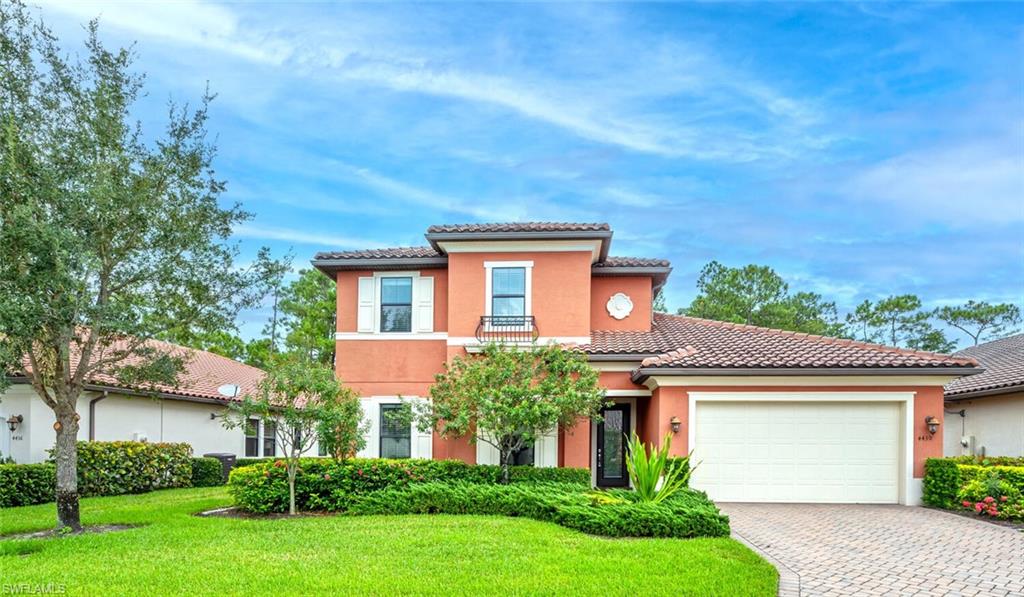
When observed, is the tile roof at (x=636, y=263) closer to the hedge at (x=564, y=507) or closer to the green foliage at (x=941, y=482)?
the hedge at (x=564, y=507)

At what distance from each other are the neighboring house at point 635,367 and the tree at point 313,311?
18.0 m

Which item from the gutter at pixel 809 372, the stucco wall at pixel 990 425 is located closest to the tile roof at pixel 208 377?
the gutter at pixel 809 372

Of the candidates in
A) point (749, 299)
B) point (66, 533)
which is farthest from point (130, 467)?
point (749, 299)

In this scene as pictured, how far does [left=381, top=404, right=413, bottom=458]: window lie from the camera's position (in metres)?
16.6

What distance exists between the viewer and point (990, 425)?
56.8 feet

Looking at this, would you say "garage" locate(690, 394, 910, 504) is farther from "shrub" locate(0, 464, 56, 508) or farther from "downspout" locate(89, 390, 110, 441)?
"downspout" locate(89, 390, 110, 441)

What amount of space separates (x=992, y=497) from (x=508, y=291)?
10249 mm

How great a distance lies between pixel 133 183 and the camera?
10.5 metres

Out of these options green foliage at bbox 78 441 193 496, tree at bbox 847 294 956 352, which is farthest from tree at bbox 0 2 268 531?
tree at bbox 847 294 956 352

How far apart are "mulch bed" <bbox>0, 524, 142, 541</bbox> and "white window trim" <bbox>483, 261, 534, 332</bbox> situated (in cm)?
837

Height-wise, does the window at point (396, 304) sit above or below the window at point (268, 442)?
above

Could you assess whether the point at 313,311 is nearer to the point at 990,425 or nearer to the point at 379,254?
the point at 379,254

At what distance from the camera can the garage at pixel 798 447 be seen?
46.4 feet

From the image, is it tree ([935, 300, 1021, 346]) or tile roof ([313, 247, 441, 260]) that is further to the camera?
tree ([935, 300, 1021, 346])
